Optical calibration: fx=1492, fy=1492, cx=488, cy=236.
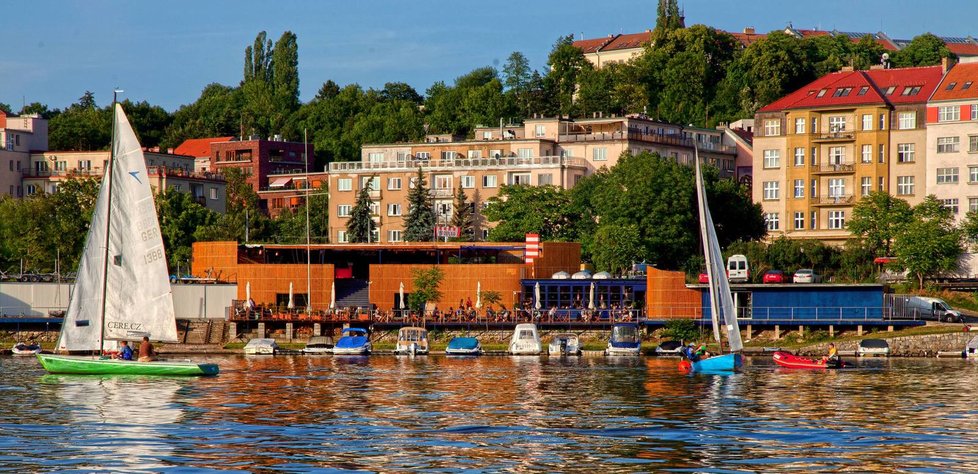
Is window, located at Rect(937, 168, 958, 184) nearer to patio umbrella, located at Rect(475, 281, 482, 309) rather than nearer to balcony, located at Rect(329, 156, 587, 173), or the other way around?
balcony, located at Rect(329, 156, 587, 173)

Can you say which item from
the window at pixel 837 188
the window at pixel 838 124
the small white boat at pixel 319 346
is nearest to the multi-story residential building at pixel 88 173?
the small white boat at pixel 319 346

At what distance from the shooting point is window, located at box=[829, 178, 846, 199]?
14338 cm

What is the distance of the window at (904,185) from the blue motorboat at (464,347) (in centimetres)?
5506

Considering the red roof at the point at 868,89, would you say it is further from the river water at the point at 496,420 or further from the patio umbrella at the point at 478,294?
the river water at the point at 496,420

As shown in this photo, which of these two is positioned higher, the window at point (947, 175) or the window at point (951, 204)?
the window at point (947, 175)

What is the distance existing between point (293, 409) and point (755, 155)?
93.2 metres

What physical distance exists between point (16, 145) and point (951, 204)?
102533mm

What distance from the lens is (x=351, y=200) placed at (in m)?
166

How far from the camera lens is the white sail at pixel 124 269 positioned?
74.6 meters

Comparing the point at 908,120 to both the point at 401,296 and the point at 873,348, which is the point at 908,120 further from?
the point at 401,296

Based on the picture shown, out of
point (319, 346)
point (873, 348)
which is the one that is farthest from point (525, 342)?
point (873, 348)

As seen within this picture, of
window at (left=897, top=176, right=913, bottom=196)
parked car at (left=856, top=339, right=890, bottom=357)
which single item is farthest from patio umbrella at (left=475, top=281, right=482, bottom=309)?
window at (left=897, top=176, right=913, bottom=196)

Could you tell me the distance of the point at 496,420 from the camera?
58.9 meters

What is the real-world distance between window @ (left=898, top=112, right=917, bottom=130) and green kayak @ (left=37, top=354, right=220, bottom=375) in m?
82.6
